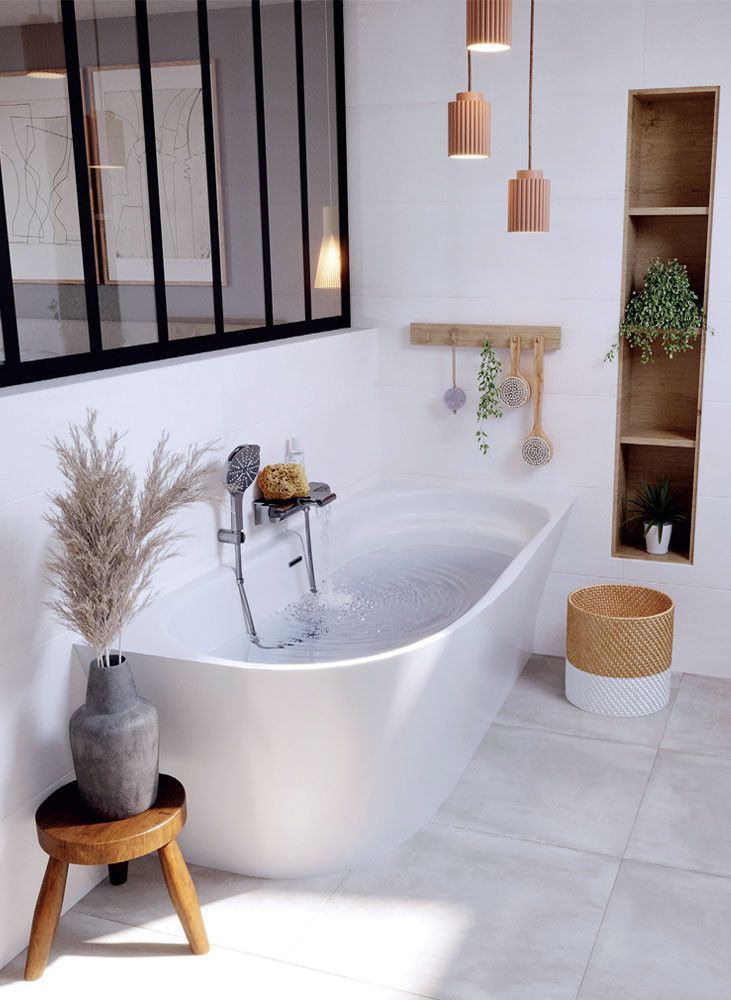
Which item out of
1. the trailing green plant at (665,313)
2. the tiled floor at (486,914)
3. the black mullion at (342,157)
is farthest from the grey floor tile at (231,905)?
the black mullion at (342,157)

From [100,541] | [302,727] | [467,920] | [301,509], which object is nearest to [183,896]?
[302,727]

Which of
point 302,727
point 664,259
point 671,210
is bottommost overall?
point 302,727

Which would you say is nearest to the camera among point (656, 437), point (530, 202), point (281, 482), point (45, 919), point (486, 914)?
point (45, 919)

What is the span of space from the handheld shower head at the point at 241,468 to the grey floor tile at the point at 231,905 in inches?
44.5

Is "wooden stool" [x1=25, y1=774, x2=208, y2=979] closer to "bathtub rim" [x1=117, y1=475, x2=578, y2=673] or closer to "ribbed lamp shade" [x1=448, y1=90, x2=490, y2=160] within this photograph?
"bathtub rim" [x1=117, y1=475, x2=578, y2=673]

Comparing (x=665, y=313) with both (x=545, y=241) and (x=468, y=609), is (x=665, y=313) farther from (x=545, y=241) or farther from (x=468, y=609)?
(x=468, y=609)

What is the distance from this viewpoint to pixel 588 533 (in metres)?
4.20

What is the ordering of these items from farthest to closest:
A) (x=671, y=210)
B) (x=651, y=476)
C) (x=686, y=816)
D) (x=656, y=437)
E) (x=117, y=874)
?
(x=651, y=476), (x=656, y=437), (x=671, y=210), (x=686, y=816), (x=117, y=874)

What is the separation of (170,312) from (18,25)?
36.1 inches

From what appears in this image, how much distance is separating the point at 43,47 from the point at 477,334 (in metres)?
2.03

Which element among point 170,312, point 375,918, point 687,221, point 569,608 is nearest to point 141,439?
point 170,312

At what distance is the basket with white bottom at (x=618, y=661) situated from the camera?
3.65m

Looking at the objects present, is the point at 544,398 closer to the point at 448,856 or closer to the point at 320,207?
the point at 320,207

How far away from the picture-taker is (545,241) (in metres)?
4.03
